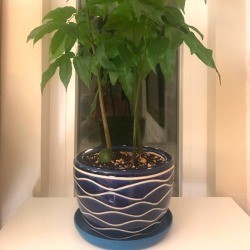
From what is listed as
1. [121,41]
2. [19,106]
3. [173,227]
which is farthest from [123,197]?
[19,106]

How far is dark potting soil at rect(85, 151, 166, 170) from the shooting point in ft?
2.36

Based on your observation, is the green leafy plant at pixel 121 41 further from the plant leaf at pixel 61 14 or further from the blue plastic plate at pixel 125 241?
the blue plastic plate at pixel 125 241

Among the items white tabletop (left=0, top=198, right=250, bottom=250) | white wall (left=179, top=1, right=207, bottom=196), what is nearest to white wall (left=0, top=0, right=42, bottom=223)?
white tabletop (left=0, top=198, right=250, bottom=250)

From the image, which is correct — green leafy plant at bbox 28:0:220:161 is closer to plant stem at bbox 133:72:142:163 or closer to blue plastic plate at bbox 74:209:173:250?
plant stem at bbox 133:72:142:163

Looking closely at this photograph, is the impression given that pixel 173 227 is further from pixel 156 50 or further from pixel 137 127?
pixel 156 50

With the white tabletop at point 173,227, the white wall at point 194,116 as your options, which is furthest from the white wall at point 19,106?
the white wall at point 194,116

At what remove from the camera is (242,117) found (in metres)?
0.96

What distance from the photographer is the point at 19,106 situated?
96cm

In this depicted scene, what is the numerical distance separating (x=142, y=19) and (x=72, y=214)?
0.58 m

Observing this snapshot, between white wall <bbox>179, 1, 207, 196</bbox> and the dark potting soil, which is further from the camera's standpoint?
white wall <bbox>179, 1, 207, 196</bbox>

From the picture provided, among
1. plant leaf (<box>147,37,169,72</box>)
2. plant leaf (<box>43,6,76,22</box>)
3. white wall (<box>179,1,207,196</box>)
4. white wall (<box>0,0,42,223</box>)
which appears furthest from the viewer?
white wall (<box>179,1,207,196</box>)

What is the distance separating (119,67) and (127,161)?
255 mm

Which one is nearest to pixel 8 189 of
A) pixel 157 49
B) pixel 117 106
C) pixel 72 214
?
pixel 72 214

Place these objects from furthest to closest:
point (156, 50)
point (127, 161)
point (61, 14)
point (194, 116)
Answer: point (194, 116)
point (127, 161)
point (61, 14)
point (156, 50)
